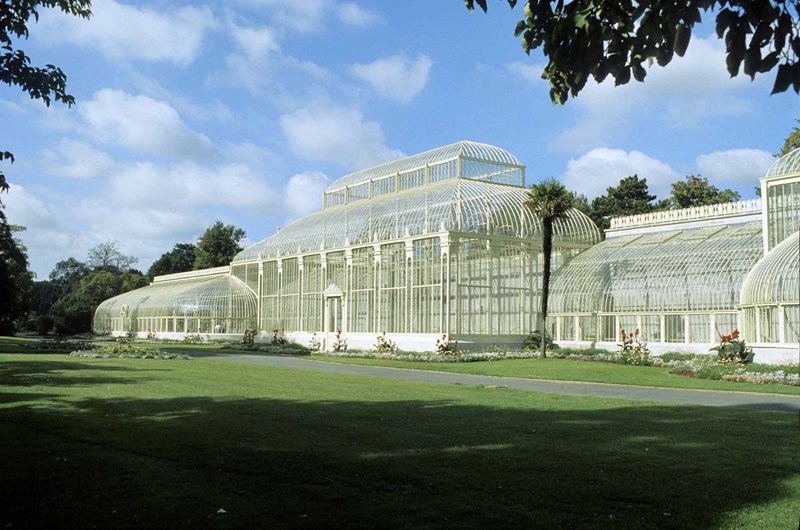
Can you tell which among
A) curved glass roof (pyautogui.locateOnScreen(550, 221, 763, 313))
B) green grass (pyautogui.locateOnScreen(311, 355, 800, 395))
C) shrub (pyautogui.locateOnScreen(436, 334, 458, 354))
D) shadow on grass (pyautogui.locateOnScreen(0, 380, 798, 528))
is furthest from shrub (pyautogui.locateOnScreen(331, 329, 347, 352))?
shadow on grass (pyautogui.locateOnScreen(0, 380, 798, 528))

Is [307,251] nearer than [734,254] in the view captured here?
No

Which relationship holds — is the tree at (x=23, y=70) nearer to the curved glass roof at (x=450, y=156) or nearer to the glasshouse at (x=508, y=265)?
the glasshouse at (x=508, y=265)

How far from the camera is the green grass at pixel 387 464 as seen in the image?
264 inches

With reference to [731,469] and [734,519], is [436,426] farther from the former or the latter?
[734,519]

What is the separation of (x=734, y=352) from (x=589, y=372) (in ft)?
17.7

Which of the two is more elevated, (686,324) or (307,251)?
(307,251)

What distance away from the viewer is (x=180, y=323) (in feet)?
214

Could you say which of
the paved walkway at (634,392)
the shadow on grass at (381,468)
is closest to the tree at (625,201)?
the paved walkway at (634,392)

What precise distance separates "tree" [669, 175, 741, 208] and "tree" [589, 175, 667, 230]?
2.50m

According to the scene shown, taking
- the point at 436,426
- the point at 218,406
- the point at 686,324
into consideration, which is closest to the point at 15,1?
the point at 218,406

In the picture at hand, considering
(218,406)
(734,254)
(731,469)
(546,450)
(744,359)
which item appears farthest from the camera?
(734,254)

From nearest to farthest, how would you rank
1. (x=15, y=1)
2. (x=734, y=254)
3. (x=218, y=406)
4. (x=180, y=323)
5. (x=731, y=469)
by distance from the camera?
(x=731, y=469) < (x=15, y=1) < (x=218, y=406) < (x=734, y=254) < (x=180, y=323)

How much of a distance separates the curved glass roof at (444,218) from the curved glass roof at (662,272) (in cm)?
300

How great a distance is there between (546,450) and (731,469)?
2271mm
